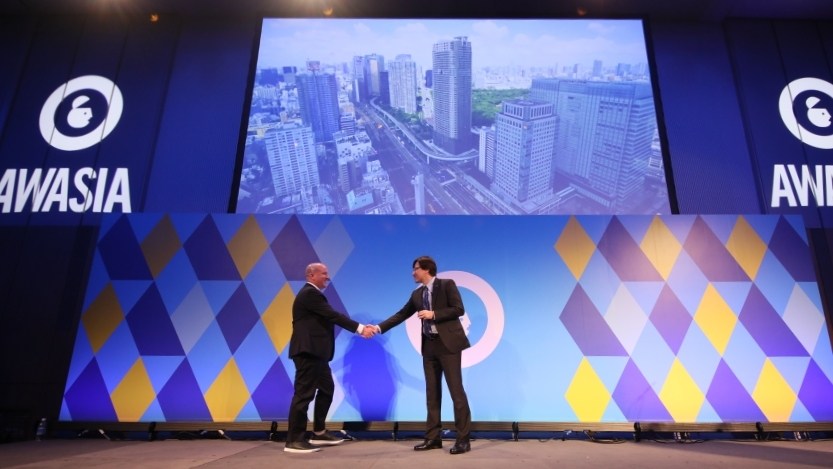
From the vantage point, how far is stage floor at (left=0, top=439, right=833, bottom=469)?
2728 millimetres

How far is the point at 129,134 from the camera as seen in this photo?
5.24m

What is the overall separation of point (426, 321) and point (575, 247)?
6.02 feet

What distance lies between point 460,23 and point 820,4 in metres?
4.20

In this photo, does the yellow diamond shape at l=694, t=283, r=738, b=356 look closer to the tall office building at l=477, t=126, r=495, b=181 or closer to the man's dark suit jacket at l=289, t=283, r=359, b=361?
the tall office building at l=477, t=126, r=495, b=181

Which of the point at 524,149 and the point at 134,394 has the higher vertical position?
the point at 524,149

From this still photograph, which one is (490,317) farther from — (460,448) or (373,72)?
(373,72)

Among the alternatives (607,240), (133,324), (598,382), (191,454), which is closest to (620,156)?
(607,240)

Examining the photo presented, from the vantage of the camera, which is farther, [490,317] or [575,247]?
[575,247]

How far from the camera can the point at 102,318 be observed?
4.29 metres

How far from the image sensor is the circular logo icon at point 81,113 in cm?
521

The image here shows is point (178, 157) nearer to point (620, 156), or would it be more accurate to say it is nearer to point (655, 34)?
point (620, 156)

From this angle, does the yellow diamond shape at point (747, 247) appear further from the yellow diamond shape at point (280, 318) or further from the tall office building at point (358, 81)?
the yellow diamond shape at point (280, 318)

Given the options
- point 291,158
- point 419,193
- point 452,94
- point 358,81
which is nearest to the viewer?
point 419,193

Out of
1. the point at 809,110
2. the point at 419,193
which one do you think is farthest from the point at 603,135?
the point at 809,110
